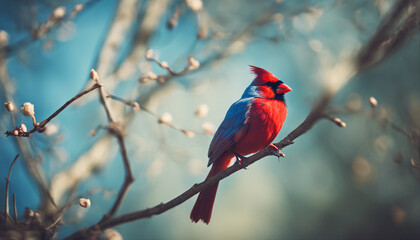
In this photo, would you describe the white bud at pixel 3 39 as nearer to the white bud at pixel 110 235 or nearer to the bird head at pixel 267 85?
the white bud at pixel 110 235

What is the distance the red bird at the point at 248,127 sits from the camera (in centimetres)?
170

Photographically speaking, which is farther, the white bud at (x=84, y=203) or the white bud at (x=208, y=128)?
the white bud at (x=208, y=128)

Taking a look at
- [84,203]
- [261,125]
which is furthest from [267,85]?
[84,203]

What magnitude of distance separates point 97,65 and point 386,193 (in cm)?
332

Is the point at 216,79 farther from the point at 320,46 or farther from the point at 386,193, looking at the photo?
the point at 386,193

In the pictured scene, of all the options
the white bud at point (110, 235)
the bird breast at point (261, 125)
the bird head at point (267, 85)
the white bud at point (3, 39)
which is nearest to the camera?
the white bud at point (110, 235)

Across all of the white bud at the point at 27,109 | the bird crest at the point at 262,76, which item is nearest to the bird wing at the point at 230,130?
the bird crest at the point at 262,76

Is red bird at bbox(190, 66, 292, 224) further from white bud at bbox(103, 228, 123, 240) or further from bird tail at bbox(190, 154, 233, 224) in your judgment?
white bud at bbox(103, 228, 123, 240)

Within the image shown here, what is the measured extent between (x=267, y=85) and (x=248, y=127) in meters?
0.28

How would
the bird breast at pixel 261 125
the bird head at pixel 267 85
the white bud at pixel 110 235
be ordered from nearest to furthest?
the white bud at pixel 110 235
the bird breast at pixel 261 125
the bird head at pixel 267 85

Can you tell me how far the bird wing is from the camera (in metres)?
1.73

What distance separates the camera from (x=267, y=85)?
185 cm

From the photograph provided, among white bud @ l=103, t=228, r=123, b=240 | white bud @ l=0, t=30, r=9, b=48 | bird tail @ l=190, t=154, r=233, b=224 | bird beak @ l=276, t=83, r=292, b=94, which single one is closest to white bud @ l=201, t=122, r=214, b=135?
bird tail @ l=190, t=154, r=233, b=224

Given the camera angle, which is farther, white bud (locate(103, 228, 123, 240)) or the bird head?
the bird head
